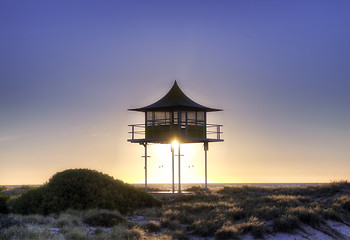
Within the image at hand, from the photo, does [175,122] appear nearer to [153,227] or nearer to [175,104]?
[175,104]

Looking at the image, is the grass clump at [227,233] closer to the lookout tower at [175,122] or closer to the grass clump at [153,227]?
the grass clump at [153,227]

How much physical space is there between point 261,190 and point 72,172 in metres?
19.2

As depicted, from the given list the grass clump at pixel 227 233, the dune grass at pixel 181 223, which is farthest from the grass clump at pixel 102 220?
the grass clump at pixel 227 233

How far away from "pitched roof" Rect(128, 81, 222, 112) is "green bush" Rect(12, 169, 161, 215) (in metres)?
10.7

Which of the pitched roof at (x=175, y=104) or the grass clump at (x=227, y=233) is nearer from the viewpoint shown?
the grass clump at (x=227, y=233)

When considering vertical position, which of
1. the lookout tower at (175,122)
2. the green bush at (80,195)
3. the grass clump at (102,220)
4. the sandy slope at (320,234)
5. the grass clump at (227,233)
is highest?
the lookout tower at (175,122)

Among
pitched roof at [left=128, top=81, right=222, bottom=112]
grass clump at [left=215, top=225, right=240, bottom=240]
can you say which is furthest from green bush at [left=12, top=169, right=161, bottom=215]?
pitched roof at [left=128, top=81, right=222, bottom=112]

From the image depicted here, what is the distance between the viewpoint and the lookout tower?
38500mm

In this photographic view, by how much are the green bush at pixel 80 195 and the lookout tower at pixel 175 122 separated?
→ 9.89 m

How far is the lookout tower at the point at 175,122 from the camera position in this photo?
3850 centimetres

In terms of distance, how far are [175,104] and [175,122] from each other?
149cm

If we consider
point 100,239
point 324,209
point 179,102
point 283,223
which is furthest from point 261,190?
point 100,239

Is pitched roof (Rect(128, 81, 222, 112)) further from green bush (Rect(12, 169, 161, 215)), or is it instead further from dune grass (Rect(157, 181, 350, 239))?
dune grass (Rect(157, 181, 350, 239))

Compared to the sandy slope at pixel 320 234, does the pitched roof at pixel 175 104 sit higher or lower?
higher
